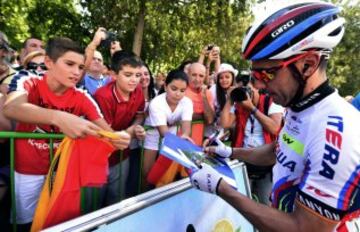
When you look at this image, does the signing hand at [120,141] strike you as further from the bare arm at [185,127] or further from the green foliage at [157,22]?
the green foliage at [157,22]

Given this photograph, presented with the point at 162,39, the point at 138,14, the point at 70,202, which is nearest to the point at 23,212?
the point at 70,202

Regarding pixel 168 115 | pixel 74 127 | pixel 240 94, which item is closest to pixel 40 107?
pixel 74 127

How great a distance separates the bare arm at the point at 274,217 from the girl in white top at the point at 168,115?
1771 millimetres

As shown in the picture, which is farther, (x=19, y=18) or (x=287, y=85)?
(x=19, y=18)

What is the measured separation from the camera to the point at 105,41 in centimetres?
471

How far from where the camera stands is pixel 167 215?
2.57 metres

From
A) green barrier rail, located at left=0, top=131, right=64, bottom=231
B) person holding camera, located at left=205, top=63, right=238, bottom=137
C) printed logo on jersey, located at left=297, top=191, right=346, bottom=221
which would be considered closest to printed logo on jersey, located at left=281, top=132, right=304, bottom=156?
printed logo on jersey, located at left=297, top=191, right=346, bottom=221

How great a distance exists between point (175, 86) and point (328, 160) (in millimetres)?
2789

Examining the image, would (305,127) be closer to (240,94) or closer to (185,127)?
(185,127)

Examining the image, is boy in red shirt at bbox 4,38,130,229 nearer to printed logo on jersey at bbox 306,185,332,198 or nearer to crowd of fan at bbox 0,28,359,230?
crowd of fan at bbox 0,28,359,230

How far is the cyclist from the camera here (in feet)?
5.38

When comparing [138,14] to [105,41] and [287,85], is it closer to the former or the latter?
[105,41]

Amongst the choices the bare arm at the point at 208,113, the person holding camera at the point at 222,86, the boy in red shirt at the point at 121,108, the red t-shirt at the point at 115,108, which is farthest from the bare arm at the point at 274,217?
the person holding camera at the point at 222,86

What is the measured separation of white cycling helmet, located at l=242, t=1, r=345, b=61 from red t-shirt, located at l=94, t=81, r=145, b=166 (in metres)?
2.02
